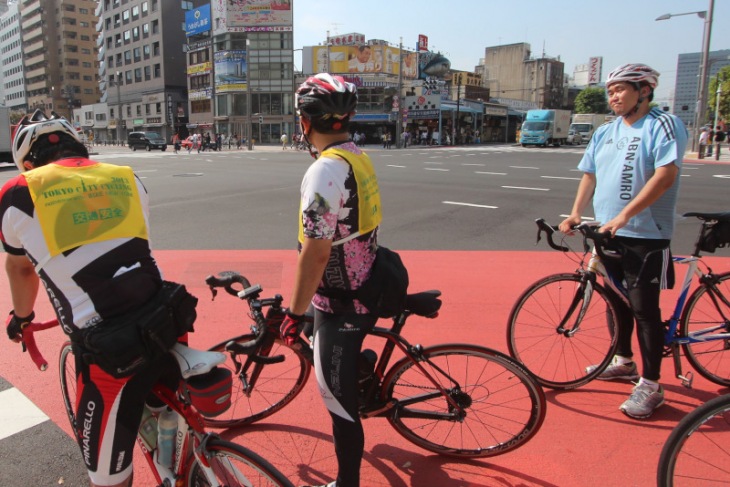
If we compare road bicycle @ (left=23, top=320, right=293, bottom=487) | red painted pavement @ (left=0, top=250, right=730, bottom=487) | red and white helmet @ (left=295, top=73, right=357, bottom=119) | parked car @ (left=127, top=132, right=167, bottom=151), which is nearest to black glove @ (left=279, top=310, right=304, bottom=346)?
road bicycle @ (left=23, top=320, right=293, bottom=487)

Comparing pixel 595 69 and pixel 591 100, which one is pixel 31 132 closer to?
pixel 591 100

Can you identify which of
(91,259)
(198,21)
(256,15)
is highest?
(198,21)

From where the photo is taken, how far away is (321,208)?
1919 millimetres

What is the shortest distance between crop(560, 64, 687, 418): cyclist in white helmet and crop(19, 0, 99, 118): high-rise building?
399 feet

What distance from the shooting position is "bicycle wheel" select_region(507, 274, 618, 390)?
334cm

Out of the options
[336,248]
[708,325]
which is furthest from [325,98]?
[708,325]

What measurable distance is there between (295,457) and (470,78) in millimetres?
79252

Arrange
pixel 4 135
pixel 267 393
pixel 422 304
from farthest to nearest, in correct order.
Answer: pixel 4 135, pixel 267 393, pixel 422 304

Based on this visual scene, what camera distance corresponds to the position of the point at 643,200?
283cm

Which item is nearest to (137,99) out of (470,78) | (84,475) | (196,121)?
(196,121)

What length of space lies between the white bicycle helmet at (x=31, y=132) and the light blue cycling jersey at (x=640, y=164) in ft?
9.30

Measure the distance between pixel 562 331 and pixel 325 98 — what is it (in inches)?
95.0

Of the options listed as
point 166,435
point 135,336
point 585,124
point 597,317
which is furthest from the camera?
point 585,124

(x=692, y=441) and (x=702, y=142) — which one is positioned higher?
(x=702, y=142)
